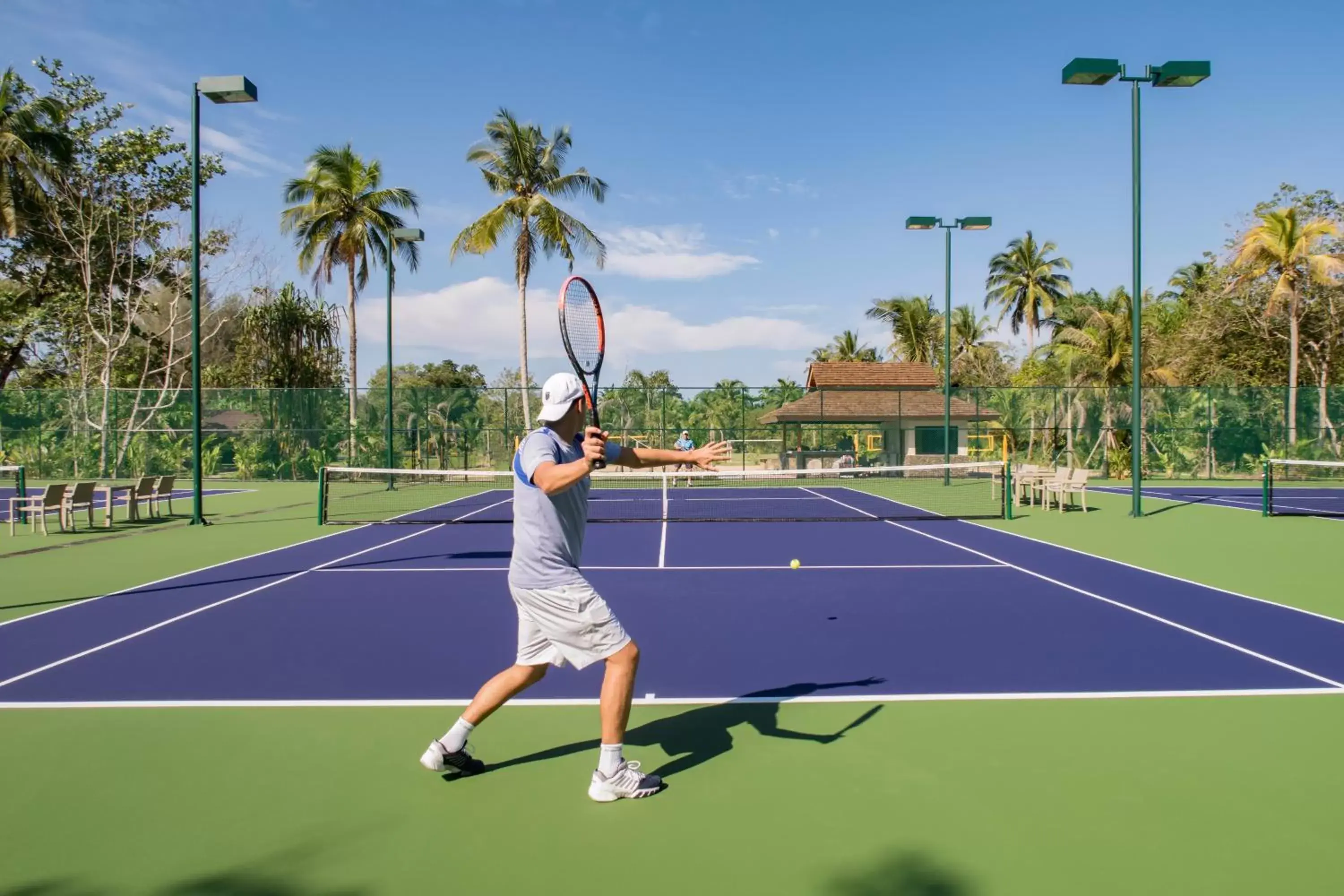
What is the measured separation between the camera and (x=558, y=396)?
12.3 ft

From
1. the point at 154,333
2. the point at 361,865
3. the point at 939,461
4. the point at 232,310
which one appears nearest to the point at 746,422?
the point at 939,461

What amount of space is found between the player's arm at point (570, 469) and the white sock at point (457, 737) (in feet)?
3.80

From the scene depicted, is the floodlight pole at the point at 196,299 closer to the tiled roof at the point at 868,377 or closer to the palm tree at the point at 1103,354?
the tiled roof at the point at 868,377

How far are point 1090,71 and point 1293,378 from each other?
1961cm

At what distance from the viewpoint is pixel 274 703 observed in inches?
198

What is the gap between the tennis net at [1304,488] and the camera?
51.4 ft

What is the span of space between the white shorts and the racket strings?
3.83ft

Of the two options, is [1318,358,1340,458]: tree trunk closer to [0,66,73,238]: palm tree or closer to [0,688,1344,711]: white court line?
[0,688,1344,711]: white court line

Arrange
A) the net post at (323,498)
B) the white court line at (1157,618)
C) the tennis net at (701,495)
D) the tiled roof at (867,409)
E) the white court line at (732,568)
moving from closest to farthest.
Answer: the white court line at (1157,618), the white court line at (732,568), the net post at (323,498), the tennis net at (701,495), the tiled roof at (867,409)

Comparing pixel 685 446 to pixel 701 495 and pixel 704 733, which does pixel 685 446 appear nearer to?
pixel 701 495

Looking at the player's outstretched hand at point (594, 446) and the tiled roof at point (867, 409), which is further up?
the tiled roof at point (867, 409)

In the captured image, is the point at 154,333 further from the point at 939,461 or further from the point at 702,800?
the point at 702,800

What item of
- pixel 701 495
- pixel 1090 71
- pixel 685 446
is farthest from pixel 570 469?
pixel 701 495

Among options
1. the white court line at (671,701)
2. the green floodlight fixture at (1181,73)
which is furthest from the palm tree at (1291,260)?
the white court line at (671,701)
